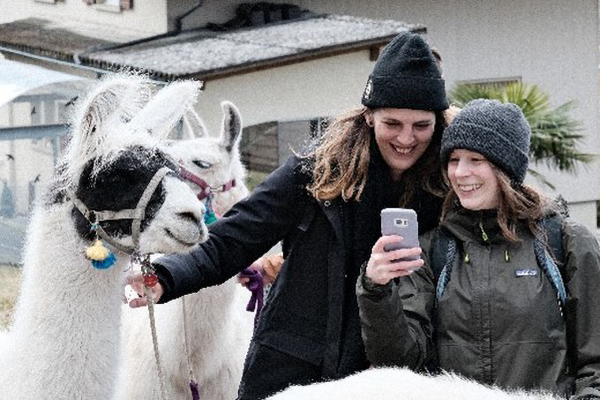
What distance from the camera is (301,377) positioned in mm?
3469

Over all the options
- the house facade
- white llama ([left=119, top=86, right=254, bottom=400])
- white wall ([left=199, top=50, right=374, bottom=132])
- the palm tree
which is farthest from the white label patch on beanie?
the palm tree

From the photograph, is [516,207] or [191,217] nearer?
[516,207]

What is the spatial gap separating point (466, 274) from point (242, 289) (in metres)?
2.78

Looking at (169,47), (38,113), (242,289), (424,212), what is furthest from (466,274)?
(169,47)

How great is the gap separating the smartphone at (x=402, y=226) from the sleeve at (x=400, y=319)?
12cm

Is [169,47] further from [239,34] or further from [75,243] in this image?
[75,243]

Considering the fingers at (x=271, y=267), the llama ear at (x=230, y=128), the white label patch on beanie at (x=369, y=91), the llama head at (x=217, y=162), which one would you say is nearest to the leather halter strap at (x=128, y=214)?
the white label patch on beanie at (x=369, y=91)

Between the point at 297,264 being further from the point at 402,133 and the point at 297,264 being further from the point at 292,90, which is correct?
the point at 292,90

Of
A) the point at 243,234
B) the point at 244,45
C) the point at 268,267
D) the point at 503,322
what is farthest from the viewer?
the point at 244,45

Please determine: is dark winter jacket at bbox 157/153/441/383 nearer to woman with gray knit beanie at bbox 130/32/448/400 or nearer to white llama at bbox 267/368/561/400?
woman with gray knit beanie at bbox 130/32/448/400

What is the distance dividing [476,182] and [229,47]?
9.97m

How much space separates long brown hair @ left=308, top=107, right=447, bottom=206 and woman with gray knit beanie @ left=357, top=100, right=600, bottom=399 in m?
0.26

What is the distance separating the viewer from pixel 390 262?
2873 millimetres

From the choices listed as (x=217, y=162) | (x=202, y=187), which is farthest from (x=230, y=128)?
(x=202, y=187)
